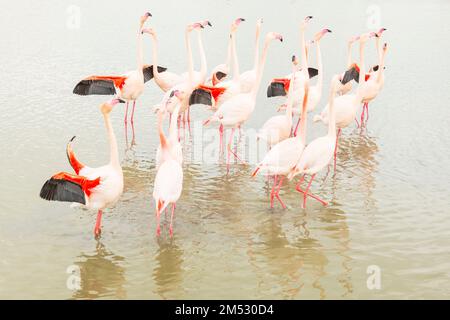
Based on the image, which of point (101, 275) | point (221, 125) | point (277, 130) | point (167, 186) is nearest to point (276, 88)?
point (221, 125)

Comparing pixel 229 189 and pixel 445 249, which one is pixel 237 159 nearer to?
pixel 229 189

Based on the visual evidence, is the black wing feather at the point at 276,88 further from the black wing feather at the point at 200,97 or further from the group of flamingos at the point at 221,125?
the black wing feather at the point at 200,97

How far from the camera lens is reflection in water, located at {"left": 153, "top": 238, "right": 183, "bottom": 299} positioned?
672 cm

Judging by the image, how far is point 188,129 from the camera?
12867 mm

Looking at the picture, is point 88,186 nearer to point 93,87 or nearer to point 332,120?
point 332,120

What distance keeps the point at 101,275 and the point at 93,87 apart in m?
5.12

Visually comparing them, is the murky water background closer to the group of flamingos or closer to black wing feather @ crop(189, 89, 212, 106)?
the group of flamingos

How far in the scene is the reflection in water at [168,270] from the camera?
22.1 feet

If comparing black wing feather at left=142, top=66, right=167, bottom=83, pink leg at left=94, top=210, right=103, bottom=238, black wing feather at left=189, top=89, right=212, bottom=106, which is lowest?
pink leg at left=94, top=210, right=103, bottom=238

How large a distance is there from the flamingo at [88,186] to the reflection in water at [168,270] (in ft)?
3.11

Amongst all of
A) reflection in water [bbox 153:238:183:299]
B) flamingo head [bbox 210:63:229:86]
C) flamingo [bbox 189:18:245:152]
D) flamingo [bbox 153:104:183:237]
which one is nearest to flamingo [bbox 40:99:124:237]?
flamingo [bbox 153:104:183:237]

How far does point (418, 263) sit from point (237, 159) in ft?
15.2

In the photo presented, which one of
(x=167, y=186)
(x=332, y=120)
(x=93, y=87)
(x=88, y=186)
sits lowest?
(x=167, y=186)

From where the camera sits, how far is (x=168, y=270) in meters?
7.13
